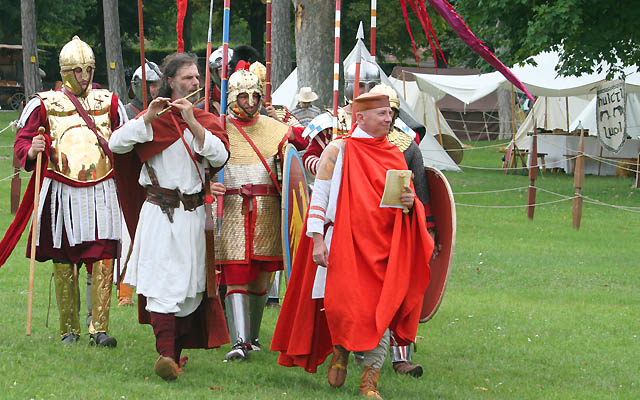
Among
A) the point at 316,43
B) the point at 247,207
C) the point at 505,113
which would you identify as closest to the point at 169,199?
the point at 247,207

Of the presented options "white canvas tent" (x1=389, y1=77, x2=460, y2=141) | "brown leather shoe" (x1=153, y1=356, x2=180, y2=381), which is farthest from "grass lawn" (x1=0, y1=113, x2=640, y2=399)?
"white canvas tent" (x1=389, y1=77, x2=460, y2=141)

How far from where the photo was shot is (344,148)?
5488mm

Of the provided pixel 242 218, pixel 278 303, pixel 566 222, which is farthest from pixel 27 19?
pixel 242 218

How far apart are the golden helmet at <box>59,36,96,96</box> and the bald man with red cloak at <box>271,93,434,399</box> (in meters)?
1.95

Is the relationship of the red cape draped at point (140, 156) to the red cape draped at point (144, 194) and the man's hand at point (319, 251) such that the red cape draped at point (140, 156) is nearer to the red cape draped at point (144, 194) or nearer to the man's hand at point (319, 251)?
the red cape draped at point (144, 194)

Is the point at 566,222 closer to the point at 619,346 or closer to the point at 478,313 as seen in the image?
the point at 478,313

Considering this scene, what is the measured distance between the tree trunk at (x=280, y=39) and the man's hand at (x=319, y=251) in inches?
417

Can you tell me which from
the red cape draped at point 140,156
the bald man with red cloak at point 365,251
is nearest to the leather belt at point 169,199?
the red cape draped at point 140,156

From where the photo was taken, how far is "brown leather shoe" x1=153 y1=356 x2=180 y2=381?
5.43 m

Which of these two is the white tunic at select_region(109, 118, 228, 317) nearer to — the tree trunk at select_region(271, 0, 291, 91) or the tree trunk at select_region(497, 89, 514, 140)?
the tree trunk at select_region(271, 0, 291, 91)

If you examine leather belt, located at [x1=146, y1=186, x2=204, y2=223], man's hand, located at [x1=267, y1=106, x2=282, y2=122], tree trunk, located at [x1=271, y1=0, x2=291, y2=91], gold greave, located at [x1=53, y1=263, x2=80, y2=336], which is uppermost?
tree trunk, located at [x1=271, y1=0, x2=291, y2=91]

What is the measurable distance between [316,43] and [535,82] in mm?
7144

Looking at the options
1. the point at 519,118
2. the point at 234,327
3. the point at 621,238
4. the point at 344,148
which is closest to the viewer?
the point at 344,148

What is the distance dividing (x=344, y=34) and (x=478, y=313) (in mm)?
29054
